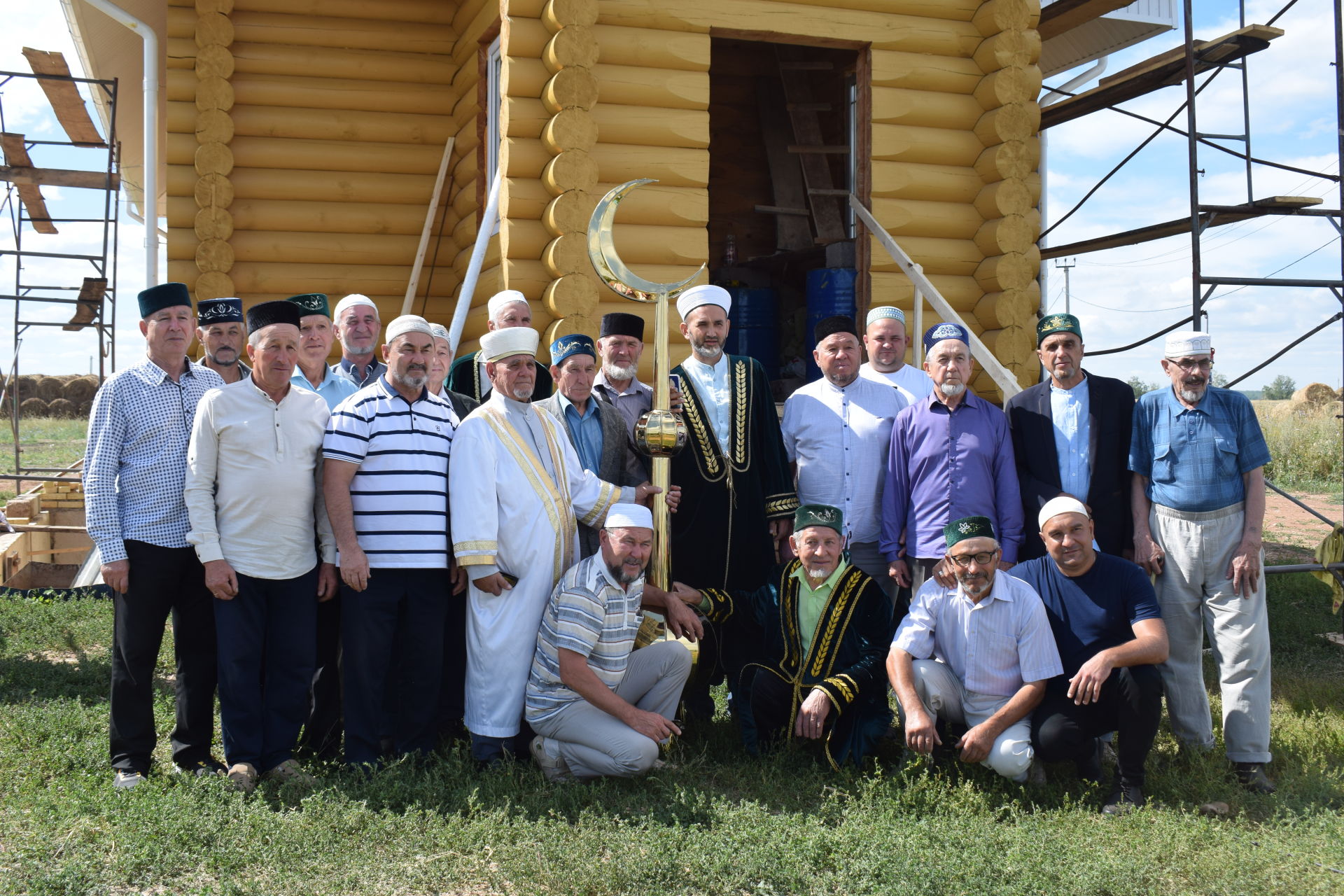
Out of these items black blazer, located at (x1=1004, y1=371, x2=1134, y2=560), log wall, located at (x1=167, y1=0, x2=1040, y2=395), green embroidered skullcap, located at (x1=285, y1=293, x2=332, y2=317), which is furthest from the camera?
log wall, located at (x1=167, y1=0, x2=1040, y2=395)

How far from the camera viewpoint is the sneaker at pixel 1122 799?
4.05 meters

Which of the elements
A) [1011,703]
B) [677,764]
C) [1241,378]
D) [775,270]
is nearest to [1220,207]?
[1241,378]

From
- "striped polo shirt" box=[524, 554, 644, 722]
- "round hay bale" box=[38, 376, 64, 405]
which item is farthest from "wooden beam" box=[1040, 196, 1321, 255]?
"round hay bale" box=[38, 376, 64, 405]

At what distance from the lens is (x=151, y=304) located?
13.9 feet

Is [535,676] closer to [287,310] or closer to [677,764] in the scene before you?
[677,764]

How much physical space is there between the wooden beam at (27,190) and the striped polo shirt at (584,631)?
10.4 m

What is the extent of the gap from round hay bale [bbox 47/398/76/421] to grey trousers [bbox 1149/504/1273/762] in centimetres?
3615

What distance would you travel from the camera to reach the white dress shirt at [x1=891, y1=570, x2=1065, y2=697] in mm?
4273

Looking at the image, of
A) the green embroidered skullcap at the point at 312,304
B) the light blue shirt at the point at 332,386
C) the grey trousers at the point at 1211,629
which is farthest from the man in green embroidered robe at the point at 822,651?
the green embroidered skullcap at the point at 312,304

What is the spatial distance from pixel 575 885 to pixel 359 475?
5.77ft

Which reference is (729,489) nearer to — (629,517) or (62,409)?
(629,517)

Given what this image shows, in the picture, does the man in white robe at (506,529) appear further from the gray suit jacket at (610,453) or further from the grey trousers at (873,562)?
the grey trousers at (873,562)

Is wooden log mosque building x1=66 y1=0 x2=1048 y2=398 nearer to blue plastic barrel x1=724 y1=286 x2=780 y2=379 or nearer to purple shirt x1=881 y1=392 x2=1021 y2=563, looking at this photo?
blue plastic barrel x1=724 y1=286 x2=780 y2=379

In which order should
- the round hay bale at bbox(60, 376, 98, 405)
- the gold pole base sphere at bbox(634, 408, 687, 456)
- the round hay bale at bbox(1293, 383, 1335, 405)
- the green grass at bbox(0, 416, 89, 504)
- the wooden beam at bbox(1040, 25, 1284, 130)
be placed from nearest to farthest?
the gold pole base sphere at bbox(634, 408, 687, 456)
the wooden beam at bbox(1040, 25, 1284, 130)
the green grass at bbox(0, 416, 89, 504)
the round hay bale at bbox(1293, 383, 1335, 405)
the round hay bale at bbox(60, 376, 98, 405)
